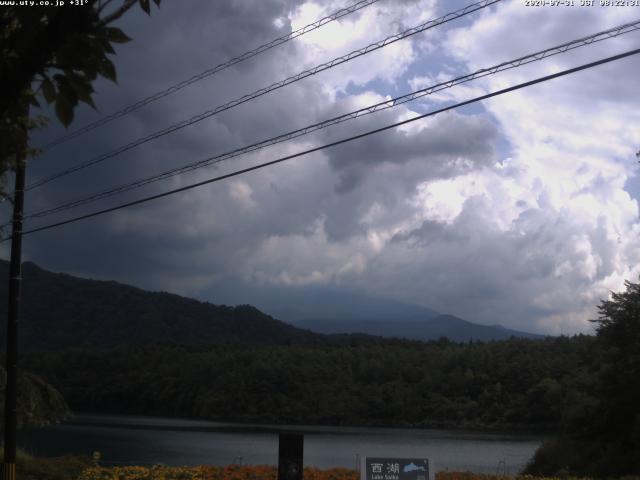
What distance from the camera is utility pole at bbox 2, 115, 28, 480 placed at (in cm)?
1616

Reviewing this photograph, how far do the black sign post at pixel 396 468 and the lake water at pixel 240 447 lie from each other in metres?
13.0

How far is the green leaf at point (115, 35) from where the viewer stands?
423 cm

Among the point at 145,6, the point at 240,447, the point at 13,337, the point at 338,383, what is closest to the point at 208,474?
the point at 13,337

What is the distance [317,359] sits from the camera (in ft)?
244

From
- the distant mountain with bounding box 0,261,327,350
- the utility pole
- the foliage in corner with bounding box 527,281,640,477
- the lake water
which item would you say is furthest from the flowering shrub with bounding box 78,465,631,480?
the distant mountain with bounding box 0,261,327,350

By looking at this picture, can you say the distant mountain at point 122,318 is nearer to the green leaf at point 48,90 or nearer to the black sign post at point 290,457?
the black sign post at point 290,457

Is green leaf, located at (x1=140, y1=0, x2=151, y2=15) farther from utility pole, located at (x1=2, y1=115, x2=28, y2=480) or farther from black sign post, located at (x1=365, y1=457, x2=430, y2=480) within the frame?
utility pole, located at (x1=2, y1=115, x2=28, y2=480)

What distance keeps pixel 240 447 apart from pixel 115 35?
1343 inches

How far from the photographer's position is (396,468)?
38.6ft

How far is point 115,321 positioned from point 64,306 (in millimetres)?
8302

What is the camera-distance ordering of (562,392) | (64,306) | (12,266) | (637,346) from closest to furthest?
(12,266), (637,346), (562,392), (64,306)

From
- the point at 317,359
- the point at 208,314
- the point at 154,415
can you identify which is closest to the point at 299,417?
the point at 317,359

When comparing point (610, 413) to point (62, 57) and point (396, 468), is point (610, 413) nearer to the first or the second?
point (396, 468)

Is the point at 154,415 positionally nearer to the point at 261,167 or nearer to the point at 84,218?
the point at 84,218
